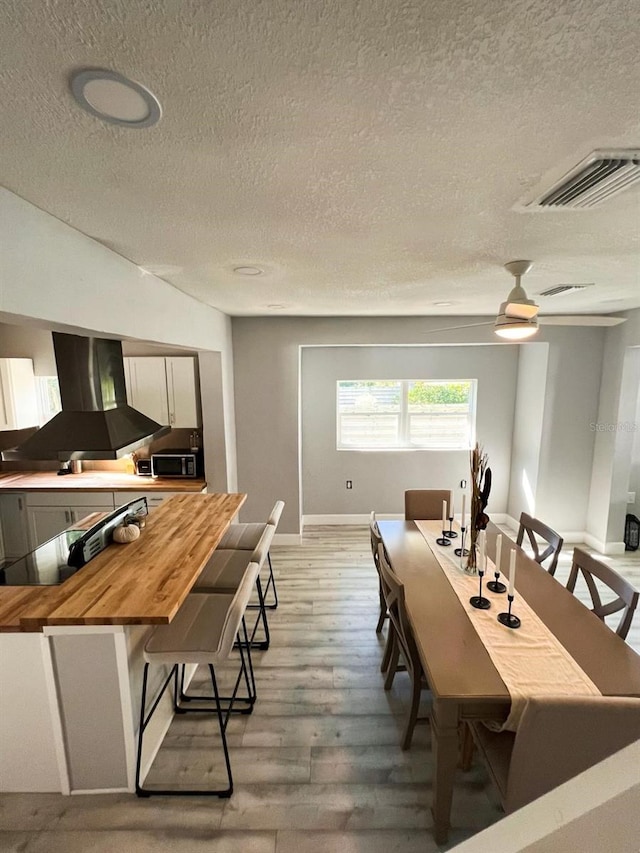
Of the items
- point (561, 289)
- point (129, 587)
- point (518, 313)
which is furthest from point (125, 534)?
point (561, 289)

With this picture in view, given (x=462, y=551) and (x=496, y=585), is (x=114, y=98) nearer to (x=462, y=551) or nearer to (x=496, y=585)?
(x=496, y=585)

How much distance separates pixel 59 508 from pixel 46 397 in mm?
1183

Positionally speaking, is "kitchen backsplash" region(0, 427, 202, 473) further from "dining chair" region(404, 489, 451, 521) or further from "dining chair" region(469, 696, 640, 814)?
"dining chair" region(469, 696, 640, 814)

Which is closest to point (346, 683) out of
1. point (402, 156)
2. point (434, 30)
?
point (402, 156)

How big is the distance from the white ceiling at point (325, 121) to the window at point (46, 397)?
3.01 meters

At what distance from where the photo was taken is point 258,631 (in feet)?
10.1

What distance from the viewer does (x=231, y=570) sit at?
2.59 metres

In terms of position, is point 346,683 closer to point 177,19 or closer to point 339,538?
point 339,538

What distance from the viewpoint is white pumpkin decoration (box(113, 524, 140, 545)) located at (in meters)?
2.45

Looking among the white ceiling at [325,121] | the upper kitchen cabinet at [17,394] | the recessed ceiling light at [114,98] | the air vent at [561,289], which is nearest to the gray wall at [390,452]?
the air vent at [561,289]

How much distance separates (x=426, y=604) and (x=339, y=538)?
2766 mm

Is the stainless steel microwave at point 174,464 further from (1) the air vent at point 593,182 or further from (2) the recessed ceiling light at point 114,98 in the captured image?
(1) the air vent at point 593,182

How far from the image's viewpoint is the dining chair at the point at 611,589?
1.89 meters

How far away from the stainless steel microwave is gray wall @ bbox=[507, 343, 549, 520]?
3879mm
